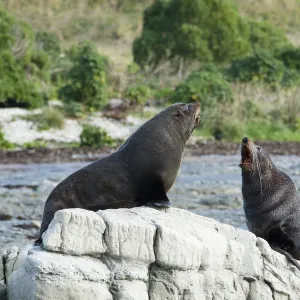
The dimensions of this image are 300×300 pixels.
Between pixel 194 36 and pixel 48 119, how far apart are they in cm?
1449

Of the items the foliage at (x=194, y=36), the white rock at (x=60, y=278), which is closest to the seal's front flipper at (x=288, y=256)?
the white rock at (x=60, y=278)

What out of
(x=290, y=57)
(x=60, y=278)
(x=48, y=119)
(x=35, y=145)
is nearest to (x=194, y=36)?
(x=290, y=57)

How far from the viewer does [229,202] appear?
18562mm

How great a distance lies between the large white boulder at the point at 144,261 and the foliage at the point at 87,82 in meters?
24.7

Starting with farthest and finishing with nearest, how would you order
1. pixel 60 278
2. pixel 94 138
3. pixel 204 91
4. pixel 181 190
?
pixel 204 91 → pixel 94 138 → pixel 181 190 → pixel 60 278

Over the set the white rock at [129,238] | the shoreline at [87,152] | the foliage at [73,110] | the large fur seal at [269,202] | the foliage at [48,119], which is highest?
the white rock at [129,238]

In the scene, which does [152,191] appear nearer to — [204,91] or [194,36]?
[204,91]

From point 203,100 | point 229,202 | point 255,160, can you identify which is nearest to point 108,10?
point 203,100

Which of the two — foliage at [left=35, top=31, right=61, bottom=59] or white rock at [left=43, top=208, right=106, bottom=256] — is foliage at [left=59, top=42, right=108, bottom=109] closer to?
foliage at [left=35, top=31, right=61, bottom=59]

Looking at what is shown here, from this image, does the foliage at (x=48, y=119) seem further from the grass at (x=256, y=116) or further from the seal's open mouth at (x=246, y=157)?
the seal's open mouth at (x=246, y=157)

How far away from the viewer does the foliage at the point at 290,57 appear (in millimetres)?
42781

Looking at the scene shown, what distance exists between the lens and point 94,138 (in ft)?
91.8

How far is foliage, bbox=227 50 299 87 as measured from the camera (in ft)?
122

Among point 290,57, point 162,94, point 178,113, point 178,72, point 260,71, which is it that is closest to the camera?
point 178,113
